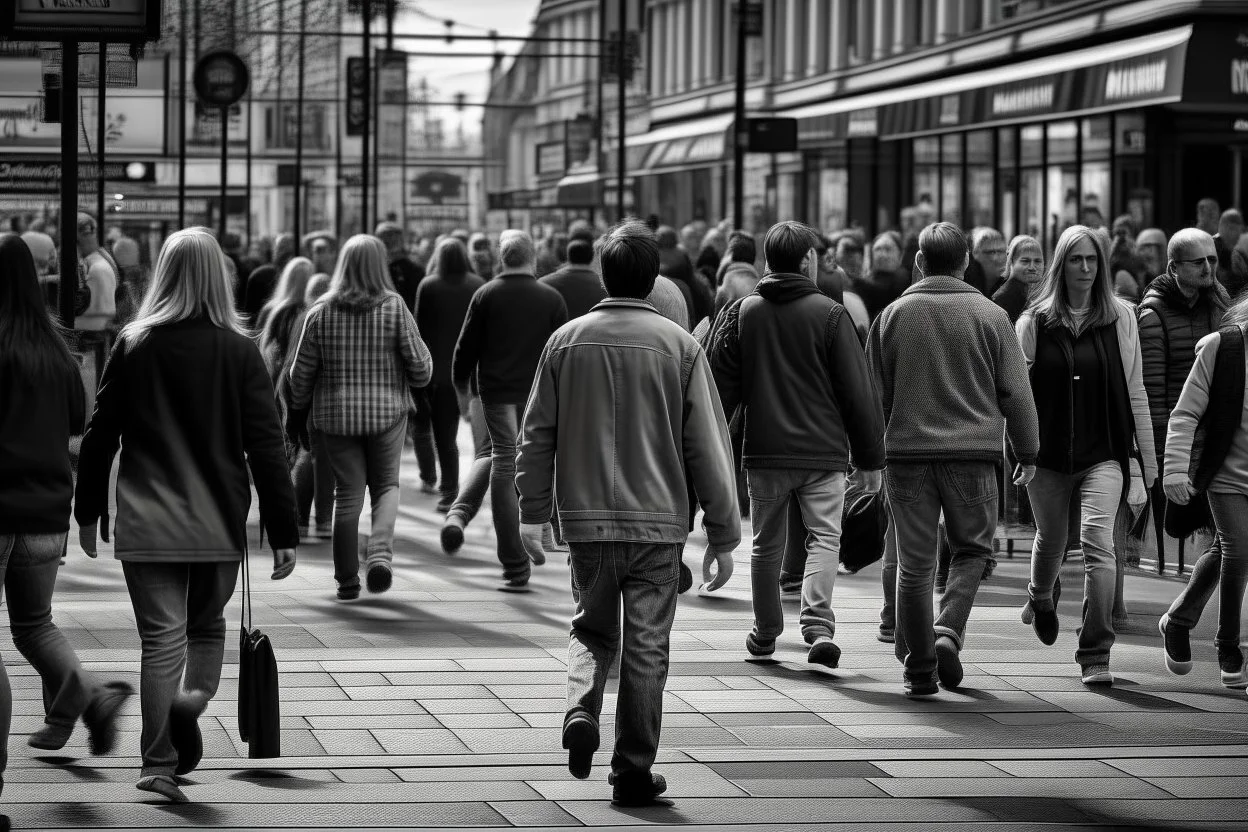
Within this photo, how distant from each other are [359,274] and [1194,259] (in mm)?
4106

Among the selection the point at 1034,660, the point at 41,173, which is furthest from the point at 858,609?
the point at 41,173

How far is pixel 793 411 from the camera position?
8.68 meters

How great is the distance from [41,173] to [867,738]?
819 centimetres

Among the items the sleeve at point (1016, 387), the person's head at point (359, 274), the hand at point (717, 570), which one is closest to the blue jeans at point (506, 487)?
the hand at point (717, 570)

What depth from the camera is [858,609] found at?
1047 centimetres

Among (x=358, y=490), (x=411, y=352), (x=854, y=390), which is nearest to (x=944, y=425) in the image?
(x=854, y=390)

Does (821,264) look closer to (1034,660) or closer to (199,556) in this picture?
(1034,660)

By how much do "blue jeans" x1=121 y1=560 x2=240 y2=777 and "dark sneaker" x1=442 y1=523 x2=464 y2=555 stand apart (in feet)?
17.5

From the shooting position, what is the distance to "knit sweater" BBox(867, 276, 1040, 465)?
808 cm

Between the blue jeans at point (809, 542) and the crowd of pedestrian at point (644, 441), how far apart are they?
0.01 m

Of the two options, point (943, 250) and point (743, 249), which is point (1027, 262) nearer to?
point (943, 250)

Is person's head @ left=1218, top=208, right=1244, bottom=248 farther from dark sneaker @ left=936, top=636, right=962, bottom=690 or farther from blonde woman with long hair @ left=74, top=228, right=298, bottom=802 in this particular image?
blonde woman with long hair @ left=74, top=228, right=298, bottom=802

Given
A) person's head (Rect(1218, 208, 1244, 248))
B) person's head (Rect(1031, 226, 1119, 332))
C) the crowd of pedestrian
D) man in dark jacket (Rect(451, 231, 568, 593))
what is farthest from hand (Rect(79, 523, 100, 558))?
person's head (Rect(1218, 208, 1244, 248))

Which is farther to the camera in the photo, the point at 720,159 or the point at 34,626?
the point at 720,159
